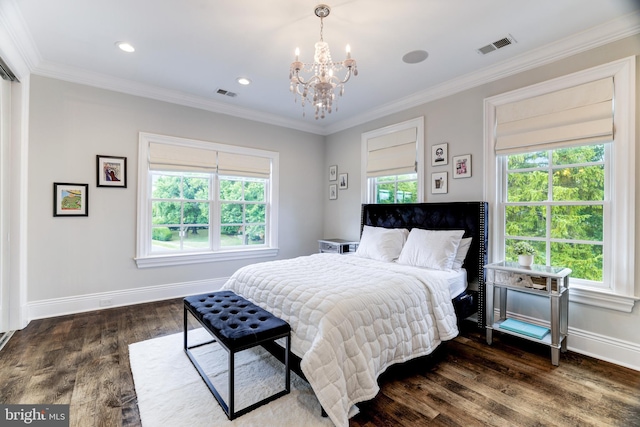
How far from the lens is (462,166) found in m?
3.50

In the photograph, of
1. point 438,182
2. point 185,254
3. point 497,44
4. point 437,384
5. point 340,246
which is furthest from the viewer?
point 340,246

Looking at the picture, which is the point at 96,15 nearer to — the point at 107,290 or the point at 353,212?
the point at 107,290

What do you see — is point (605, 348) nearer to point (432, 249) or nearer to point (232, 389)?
point (432, 249)

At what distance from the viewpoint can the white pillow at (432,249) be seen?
3.08 meters

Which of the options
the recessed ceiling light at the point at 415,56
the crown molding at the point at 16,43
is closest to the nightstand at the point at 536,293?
the recessed ceiling light at the point at 415,56

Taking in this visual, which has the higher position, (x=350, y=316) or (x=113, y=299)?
(x=350, y=316)

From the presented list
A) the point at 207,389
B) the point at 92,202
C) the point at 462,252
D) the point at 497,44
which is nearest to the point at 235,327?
the point at 207,389

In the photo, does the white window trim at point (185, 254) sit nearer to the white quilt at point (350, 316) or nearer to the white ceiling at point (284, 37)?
the white ceiling at point (284, 37)

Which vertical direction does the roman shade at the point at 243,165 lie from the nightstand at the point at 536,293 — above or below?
above

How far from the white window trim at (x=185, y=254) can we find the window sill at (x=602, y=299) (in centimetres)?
387

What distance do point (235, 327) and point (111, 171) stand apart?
2932mm

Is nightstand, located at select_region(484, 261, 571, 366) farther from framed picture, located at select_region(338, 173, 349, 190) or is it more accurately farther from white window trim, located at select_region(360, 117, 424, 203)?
framed picture, located at select_region(338, 173, 349, 190)

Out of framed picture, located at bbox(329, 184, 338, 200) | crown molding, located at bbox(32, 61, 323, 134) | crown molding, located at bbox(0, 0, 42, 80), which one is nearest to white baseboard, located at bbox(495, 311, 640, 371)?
framed picture, located at bbox(329, 184, 338, 200)

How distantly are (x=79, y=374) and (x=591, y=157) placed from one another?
15.3 feet
